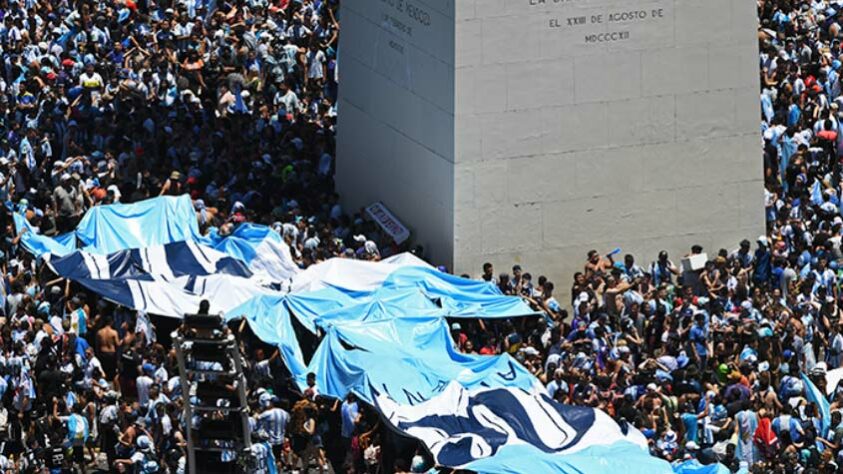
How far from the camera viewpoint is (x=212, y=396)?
39344mm

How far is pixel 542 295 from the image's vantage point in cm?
5000

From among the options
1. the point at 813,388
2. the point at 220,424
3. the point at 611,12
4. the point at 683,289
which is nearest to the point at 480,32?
the point at 611,12

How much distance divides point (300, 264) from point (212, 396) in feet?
39.9

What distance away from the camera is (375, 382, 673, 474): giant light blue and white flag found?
42062mm

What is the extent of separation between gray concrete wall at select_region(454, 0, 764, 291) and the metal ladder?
13.1 m

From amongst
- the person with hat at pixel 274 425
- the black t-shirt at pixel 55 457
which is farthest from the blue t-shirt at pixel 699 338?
the black t-shirt at pixel 55 457

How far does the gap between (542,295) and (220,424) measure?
11670 mm

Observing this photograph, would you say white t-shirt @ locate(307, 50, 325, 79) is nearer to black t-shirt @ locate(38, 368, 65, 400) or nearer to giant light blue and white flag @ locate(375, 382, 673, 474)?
black t-shirt @ locate(38, 368, 65, 400)

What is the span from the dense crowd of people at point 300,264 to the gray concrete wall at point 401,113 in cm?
82

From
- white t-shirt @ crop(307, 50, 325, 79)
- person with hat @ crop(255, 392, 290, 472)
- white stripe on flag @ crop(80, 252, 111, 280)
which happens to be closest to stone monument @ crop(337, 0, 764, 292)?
white t-shirt @ crop(307, 50, 325, 79)

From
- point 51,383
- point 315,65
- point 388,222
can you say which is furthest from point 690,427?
point 315,65

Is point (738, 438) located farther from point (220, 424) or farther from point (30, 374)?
point (30, 374)

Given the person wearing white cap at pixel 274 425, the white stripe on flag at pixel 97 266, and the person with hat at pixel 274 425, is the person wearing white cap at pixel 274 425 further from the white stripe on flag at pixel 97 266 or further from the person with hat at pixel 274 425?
the white stripe on flag at pixel 97 266

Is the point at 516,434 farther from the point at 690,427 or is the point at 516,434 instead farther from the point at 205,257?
the point at 205,257
